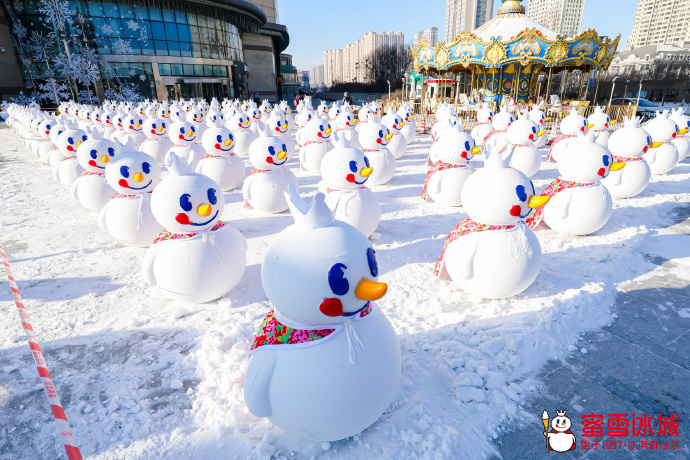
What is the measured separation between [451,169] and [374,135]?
5.82 ft

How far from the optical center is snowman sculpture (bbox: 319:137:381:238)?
473 cm

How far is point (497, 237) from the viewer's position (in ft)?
11.6

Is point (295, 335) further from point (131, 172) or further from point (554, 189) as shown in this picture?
point (554, 189)

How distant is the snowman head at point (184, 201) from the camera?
133 inches

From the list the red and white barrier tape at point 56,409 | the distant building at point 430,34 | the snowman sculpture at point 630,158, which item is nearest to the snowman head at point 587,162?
the snowman sculpture at point 630,158

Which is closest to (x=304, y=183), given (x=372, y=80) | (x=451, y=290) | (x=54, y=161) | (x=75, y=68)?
(x=451, y=290)

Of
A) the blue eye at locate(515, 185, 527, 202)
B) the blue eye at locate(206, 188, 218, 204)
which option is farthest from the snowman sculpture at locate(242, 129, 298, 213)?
the blue eye at locate(515, 185, 527, 202)

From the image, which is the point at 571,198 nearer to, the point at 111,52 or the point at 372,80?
the point at 111,52

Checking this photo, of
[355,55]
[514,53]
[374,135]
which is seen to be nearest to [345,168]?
[374,135]

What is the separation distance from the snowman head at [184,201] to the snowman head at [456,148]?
420cm

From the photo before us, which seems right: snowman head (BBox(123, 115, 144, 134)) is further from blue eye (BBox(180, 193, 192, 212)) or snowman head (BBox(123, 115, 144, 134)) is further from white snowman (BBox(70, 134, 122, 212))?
blue eye (BBox(180, 193, 192, 212))

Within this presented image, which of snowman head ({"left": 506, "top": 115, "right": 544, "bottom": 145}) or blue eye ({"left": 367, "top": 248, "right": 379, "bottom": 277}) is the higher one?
snowman head ({"left": 506, "top": 115, "right": 544, "bottom": 145})

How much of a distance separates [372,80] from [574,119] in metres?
51.6

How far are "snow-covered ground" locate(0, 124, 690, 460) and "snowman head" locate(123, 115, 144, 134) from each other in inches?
201
